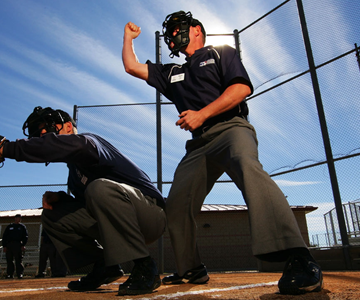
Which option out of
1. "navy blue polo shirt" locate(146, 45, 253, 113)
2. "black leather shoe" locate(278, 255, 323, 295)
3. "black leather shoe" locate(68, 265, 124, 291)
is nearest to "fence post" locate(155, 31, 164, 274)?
"black leather shoe" locate(68, 265, 124, 291)

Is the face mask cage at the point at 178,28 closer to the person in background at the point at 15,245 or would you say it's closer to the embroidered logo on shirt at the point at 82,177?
the embroidered logo on shirt at the point at 82,177

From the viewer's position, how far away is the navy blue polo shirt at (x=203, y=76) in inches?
80.7

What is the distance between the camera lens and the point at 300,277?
4.50 ft

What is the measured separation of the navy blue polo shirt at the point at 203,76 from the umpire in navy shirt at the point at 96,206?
58 centimetres

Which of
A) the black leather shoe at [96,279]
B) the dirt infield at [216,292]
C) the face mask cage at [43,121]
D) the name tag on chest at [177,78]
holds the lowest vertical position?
the dirt infield at [216,292]

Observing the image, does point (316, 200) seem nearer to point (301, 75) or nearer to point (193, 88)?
point (301, 75)

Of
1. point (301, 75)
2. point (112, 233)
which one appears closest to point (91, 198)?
point (112, 233)

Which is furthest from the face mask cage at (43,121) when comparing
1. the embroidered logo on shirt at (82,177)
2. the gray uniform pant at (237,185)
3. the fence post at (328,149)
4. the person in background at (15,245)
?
the person in background at (15,245)

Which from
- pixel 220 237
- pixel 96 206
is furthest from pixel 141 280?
pixel 220 237

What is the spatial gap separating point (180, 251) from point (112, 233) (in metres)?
0.55

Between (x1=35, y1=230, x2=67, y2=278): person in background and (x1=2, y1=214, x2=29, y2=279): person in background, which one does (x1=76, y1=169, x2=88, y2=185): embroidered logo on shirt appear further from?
(x1=2, y1=214, x2=29, y2=279): person in background

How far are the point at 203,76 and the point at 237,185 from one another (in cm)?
77

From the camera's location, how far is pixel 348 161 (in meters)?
4.54

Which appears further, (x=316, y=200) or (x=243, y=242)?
(x=243, y=242)
